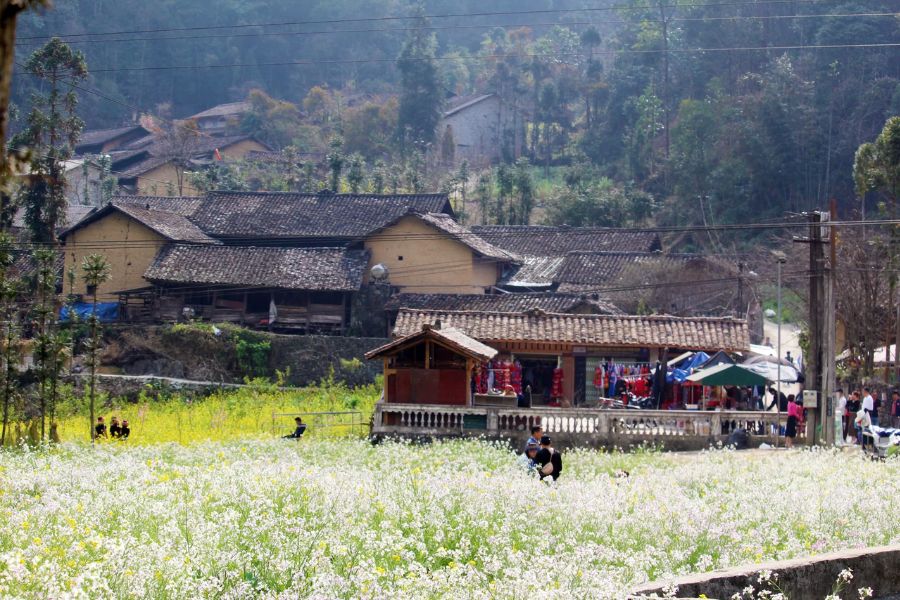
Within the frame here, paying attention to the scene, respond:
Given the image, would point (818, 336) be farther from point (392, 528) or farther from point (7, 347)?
point (7, 347)

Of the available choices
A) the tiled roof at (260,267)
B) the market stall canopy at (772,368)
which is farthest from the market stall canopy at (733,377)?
the tiled roof at (260,267)

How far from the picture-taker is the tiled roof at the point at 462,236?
45.6 metres

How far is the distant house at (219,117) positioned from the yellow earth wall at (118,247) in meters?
46.7

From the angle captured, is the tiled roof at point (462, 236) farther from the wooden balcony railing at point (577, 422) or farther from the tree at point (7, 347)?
the wooden balcony railing at point (577, 422)

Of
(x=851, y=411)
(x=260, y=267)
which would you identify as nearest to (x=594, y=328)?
(x=851, y=411)

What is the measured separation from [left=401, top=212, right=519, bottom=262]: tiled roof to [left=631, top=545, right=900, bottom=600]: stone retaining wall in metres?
36.1

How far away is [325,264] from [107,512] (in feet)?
108

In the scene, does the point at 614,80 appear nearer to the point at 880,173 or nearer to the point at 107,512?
the point at 880,173

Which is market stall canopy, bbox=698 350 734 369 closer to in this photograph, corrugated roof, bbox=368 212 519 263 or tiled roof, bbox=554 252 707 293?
tiled roof, bbox=554 252 707 293

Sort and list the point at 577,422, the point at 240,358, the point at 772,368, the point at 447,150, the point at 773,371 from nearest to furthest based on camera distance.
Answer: the point at 577,422 → the point at 773,371 → the point at 772,368 → the point at 240,358 → the point at 447,150

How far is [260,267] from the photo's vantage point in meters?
43.5


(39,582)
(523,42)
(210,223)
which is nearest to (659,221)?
(210,223)

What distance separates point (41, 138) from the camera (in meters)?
37.7

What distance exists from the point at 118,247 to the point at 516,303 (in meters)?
16.6
